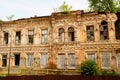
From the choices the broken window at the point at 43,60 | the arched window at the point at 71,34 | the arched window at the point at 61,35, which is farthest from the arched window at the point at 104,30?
the broken window at the point at 43,60

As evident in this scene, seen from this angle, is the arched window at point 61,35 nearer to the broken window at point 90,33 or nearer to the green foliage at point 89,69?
the broken window at point 90,33

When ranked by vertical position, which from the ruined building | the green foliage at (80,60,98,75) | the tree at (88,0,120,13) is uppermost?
the tree at (88,0,120,13)

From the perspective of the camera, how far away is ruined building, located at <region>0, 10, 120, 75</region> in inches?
998

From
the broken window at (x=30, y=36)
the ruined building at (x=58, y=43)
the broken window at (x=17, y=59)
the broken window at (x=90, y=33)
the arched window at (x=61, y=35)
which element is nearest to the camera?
the ruined building at (x=58, y=43)

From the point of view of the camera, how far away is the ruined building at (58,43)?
25344mm

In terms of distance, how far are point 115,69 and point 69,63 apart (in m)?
6.18

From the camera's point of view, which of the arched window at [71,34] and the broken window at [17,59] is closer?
the arched window at [71,34]

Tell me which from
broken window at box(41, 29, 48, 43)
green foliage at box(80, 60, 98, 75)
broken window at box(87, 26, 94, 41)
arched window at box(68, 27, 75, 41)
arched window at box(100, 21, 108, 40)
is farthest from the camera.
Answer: broken window at box(41, 29, 48, 43)

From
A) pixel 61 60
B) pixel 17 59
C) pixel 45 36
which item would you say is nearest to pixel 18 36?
pixel 17 59

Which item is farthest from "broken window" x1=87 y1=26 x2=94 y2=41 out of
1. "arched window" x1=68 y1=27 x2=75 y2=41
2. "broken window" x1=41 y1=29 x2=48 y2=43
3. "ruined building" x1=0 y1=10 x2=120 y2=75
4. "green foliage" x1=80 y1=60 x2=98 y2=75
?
"broken window" x1=41 y1=29 x2=48 y2=43

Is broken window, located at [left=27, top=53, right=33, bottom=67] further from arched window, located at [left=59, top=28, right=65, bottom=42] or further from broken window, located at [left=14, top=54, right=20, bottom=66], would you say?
arched window, located at [left=59, top=28, right=65, bottom=42]

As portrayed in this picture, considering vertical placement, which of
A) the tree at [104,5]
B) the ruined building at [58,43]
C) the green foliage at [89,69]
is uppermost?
the tree at [104,5]

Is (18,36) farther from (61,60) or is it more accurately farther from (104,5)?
(104,5)

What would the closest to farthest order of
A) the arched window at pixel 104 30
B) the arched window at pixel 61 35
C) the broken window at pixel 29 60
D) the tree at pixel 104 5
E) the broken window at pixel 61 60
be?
the arched window at pixel 104 30, the broken window at pixel 61 60, the arched window at pixel 61 35, the broken window at pixel 29 60, the tree at pixel 104 5
